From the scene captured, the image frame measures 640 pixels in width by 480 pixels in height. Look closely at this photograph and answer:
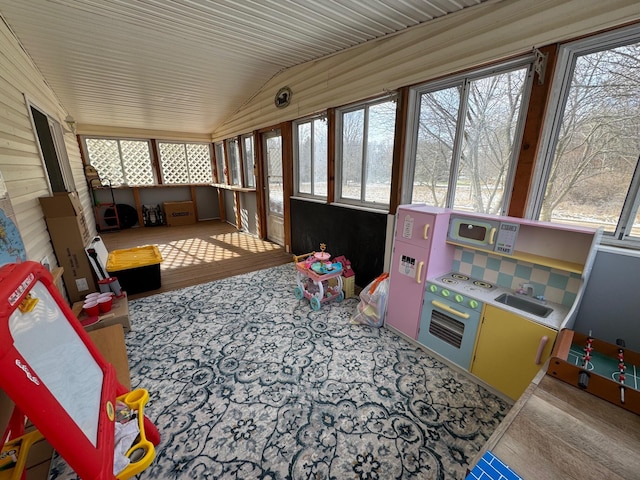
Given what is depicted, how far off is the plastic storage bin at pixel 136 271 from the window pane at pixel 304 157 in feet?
7.74

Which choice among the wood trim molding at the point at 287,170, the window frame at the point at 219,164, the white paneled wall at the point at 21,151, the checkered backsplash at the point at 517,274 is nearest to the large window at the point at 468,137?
the checkered backsplash at the point at 517,274

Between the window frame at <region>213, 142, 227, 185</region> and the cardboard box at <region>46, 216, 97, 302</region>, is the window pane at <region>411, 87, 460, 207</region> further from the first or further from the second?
the window frame at <region>213, 142, 227, 185</region>

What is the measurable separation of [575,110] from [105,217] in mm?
8783

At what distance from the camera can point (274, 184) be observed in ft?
16.5

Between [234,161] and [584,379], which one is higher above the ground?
[234,161]

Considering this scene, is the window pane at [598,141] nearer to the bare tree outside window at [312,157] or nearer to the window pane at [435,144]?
the window pane at [435,144]

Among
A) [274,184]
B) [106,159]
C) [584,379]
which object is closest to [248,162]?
[274,184]

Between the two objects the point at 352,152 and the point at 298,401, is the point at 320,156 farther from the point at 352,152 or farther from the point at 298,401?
the point at 298,401

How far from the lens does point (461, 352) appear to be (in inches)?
77.5

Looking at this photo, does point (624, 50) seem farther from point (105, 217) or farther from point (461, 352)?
point (105, 217)

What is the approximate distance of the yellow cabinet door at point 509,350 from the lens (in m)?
1.55

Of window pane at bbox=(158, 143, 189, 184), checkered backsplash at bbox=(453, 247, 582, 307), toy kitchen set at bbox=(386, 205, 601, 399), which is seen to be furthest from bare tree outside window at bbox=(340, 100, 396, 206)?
window pane at bbox=(158, 143, 189, 184)

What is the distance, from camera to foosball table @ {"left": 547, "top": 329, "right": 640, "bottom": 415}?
1.01 m

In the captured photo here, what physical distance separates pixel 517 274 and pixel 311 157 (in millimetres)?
3002
